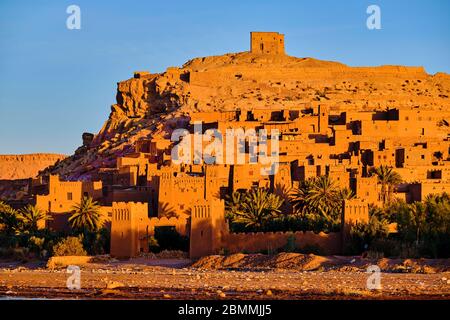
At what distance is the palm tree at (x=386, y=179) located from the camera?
5207 centimetres

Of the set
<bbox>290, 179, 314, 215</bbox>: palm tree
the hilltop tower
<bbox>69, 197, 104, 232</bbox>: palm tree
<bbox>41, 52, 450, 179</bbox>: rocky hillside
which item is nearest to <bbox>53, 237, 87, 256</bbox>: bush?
<bbox>69, 197, 104, 232</bbox>: palm tree

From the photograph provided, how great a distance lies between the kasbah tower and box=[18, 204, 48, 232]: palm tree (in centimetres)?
68

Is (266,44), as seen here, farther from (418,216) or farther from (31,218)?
(418,216)

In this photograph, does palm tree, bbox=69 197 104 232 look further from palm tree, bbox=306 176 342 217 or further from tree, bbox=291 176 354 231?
palm tree, bbox=306 176 342 217

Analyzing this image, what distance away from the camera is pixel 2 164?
4542 inches

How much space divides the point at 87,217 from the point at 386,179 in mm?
13733

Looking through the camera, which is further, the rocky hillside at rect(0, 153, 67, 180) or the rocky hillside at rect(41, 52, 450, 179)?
the rocky hillside at rect(0, 153, 67, 180)

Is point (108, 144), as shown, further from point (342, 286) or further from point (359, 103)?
point (342, 286)

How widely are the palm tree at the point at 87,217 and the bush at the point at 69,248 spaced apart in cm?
313

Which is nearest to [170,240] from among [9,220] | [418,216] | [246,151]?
[418,216]

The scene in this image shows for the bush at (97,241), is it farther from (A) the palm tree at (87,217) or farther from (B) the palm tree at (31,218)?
(B) the palm tree at (31,218)

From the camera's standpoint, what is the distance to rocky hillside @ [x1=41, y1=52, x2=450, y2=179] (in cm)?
7556

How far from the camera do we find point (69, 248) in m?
45.0
